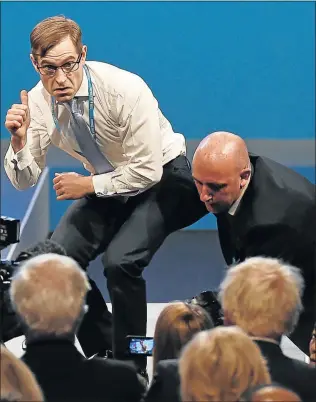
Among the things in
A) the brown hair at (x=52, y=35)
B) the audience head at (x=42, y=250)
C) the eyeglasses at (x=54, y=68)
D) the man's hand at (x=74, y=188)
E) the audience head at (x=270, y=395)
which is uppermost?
the brown hair at (x=52, y=35)

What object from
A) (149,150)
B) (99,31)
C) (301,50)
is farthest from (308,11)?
(149,150)

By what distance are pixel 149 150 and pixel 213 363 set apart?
4.97 ft

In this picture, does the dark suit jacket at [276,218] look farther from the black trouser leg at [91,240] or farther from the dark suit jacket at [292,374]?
the dark suit jacket at [292,374]

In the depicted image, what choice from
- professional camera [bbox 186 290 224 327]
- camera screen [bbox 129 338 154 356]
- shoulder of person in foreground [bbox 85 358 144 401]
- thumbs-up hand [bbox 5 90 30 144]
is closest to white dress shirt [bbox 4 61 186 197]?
thumbs-up hand [bbox 5 90 30 144]

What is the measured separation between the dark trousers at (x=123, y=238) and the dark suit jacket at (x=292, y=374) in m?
1.00

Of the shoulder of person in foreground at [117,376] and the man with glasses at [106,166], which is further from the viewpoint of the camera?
the man with glasses at [106,166]

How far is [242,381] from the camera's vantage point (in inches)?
83.3

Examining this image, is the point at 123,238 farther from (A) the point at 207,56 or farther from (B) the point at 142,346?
(A) the point at 207,56

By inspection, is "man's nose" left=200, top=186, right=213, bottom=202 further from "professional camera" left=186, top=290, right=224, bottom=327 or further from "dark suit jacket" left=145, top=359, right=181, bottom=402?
"dark suit jacket" left=145, top=359, right=181, bottom=402

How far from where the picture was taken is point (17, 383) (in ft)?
7.00

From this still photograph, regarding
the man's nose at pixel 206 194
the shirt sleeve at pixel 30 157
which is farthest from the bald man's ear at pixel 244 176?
the shirt sleeve at pixel 30 157

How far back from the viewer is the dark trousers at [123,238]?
3.47 meters

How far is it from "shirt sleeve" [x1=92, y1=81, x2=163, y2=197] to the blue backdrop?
9.00 ft

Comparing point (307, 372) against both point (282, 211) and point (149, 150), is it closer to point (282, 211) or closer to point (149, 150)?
point (282, 211)
